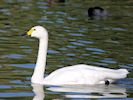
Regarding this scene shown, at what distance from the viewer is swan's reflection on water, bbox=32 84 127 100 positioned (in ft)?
45.5

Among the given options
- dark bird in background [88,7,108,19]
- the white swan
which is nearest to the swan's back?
the white swan

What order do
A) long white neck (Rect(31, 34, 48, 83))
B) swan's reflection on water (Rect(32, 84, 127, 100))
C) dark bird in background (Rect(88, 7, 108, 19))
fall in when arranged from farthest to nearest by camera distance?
dark bird in background (Rect(88, 7, 108, 19)) → long white neck (Rect(31, 34, 48, 83)) → swan's reflection on water (Rect(32, 84, 127, 100))

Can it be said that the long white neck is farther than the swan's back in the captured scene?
Yes

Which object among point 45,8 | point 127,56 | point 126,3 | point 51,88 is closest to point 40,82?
point 51,88

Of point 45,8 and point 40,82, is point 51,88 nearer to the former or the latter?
point 40,82

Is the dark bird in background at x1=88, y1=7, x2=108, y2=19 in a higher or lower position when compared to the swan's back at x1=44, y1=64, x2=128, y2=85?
higher

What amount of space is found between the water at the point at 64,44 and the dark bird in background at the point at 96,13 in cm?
28

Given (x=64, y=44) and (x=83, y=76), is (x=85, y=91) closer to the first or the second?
(x=83, y=76)

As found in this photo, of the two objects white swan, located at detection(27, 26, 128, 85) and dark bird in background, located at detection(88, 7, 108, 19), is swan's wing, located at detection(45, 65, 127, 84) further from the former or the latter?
dark bird in background, located at detection(88, 7, 108, 19)

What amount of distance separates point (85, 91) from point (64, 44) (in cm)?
656

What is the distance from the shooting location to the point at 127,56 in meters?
18.6

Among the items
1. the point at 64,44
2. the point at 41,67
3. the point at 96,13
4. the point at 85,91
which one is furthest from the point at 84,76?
the point at 96,13

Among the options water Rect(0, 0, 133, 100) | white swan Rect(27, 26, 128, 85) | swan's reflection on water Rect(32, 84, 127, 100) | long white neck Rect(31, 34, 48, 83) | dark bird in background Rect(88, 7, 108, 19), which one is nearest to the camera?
swan's reflection on water Rect(32, 84, 127, 100)

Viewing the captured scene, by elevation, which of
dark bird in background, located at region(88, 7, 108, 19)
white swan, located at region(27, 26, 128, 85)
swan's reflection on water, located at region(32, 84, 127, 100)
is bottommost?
swan's reflection on water, located at region(32, 84, 127, 100)
